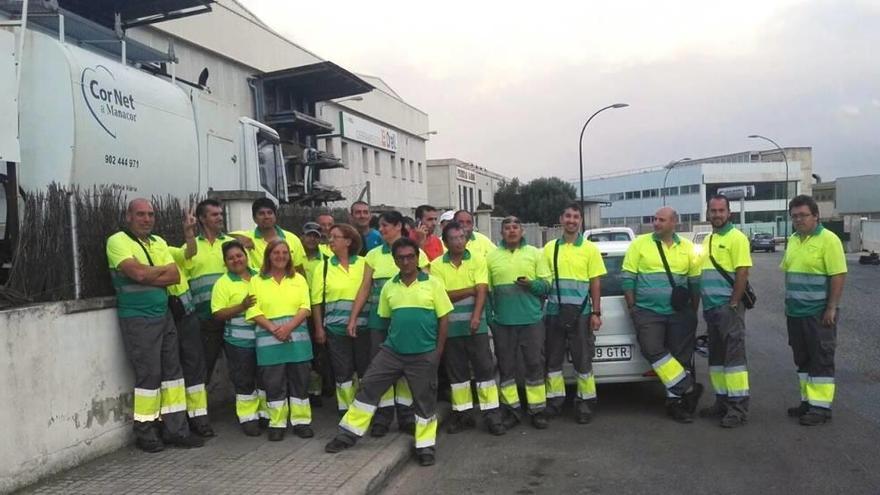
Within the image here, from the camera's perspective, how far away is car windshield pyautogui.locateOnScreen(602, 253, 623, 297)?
7.25 meters

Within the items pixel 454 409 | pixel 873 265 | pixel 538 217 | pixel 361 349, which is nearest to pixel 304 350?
pixel 361 349

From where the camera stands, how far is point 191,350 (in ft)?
20.2

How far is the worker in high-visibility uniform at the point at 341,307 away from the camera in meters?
6.45

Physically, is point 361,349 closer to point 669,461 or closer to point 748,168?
point 669,461

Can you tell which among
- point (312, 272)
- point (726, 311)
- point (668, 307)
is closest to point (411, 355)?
point (312, 272)

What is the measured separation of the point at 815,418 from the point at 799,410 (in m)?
0.29

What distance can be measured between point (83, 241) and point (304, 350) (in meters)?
1.96

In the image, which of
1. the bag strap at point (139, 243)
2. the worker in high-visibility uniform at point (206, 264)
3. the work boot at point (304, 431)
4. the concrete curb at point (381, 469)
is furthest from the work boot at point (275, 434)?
the bag strap at point (139, 243)

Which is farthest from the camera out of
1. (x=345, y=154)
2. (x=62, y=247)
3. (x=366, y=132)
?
(x=366, y=132)

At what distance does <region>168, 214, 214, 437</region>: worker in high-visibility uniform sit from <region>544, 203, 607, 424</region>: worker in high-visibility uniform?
3.06 meters

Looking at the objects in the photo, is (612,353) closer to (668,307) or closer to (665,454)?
(668,307)

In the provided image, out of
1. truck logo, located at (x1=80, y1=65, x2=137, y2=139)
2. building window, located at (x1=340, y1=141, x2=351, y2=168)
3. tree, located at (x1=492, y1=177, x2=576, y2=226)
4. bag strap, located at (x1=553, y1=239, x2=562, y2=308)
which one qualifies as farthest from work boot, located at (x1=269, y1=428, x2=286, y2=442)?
tree, located at (x1=492, y1=177, x2=576, y2=226)

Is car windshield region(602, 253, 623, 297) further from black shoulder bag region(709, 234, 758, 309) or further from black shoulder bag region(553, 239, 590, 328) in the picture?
black shoulder bag region(709, 234, 758, 309)

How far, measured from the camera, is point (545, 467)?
552cm
